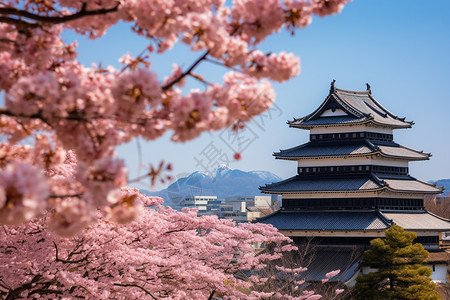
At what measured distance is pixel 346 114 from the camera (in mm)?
33031

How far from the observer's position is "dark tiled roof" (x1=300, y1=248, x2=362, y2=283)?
2678 centimetres

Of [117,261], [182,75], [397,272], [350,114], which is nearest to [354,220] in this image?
[397,272]

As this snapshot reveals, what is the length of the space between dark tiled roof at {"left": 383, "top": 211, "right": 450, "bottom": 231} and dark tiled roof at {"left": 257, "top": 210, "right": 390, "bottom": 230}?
1.04 m

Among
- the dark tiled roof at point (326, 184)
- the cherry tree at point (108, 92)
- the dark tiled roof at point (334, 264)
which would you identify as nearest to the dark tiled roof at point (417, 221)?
the dark tiled roof at point (326, 184)

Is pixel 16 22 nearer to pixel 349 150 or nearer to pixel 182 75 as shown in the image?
pixel 182 75

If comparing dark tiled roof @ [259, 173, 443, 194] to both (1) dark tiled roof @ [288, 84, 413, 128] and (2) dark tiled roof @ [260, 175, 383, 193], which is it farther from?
(1) dark tiled roof @ [288, 84, 413, 128]

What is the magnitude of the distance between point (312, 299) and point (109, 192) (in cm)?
1743

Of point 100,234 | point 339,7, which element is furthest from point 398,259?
point 339,7

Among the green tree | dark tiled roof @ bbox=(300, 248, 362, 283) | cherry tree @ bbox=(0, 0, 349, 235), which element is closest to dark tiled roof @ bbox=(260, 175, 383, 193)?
dark tiled roof @ bbox=(300, 248, 362, 283)

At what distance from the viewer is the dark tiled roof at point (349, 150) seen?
3125cm

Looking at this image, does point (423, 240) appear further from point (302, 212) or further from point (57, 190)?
point (57, 190)

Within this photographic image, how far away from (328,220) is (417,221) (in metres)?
5.15

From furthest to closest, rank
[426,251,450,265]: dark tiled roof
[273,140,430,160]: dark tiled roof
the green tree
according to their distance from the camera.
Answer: [273,140,430,160]: dark tiled roof
[426,251,450,265]: dark tiled roof
the green tree

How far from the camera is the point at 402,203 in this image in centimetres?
3212
